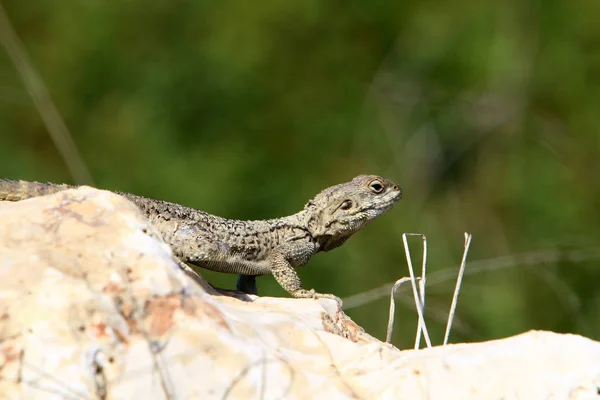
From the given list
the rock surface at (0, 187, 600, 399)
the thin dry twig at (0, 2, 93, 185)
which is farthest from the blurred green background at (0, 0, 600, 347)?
the rock surface at (0, 187, 600, 399)

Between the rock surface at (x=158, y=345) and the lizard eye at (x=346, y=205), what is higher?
the lizard eye at (x=346, y=205)

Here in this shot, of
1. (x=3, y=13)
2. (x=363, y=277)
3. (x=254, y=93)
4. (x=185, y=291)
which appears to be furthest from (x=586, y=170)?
(x=185, y=291)

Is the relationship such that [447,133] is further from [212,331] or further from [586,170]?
[212,331]

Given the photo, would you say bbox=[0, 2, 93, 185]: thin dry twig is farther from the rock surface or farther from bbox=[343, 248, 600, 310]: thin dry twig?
the rock surface

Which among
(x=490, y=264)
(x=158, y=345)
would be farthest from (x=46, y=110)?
(x=158, y=345)

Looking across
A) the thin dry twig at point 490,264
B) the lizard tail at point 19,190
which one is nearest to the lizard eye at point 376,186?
the thin dry twig at point 490,264

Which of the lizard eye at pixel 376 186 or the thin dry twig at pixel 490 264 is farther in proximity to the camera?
the lizard eye at pixel 376 186

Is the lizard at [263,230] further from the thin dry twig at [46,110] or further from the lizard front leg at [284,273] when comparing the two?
the thin dry twig at [46,110]
